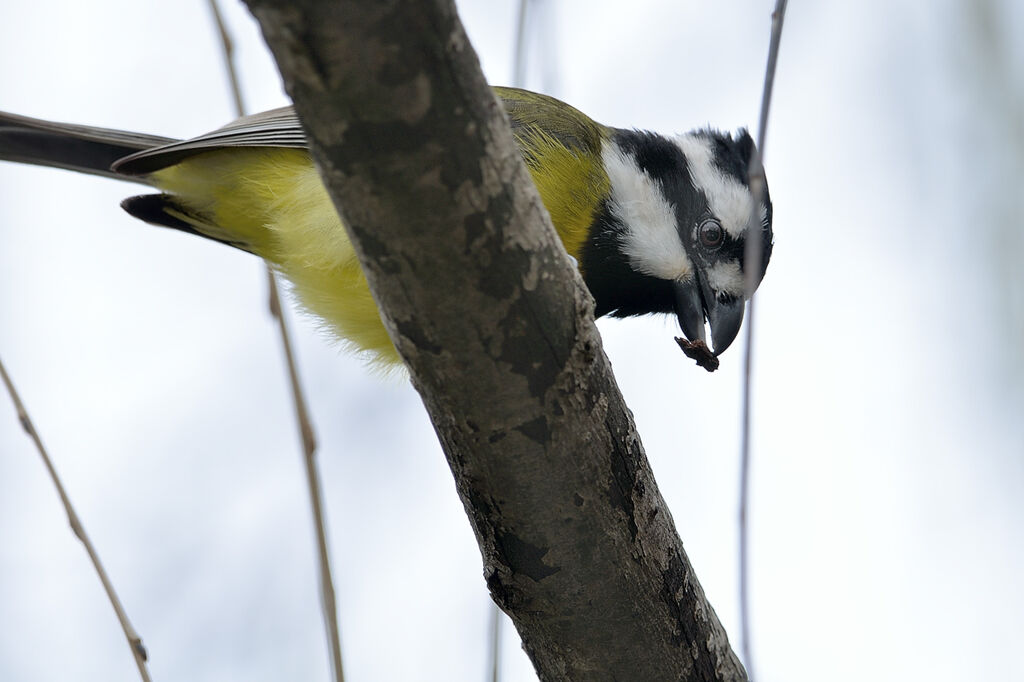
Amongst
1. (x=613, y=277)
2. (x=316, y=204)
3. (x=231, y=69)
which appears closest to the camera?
(x=231, y=69)

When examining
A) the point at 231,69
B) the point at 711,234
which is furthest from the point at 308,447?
the point at 711,234

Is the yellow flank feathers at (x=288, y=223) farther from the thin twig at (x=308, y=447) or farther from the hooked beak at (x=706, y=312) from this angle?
the hooked beak at (x=706, y=312)

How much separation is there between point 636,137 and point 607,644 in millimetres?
2246

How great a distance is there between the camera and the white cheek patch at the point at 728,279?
3.24 m

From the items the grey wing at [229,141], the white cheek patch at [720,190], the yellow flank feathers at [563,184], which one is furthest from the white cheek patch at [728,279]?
the grey wing at [229,141]

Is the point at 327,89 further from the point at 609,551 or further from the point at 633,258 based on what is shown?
the point at 633,258

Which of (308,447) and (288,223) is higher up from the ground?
(288,223)

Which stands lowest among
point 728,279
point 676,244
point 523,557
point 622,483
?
point 523,557

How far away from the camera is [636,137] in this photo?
359cm

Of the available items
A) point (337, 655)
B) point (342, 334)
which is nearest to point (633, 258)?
point (342, 334)

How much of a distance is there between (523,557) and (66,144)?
2.42 metres

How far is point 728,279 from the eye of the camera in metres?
3.25

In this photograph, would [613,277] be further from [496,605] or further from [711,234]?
[496,605]

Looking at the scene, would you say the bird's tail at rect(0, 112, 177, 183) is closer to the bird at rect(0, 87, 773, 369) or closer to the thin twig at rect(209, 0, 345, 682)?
the bird at rect(0, 87, 773, 369)
